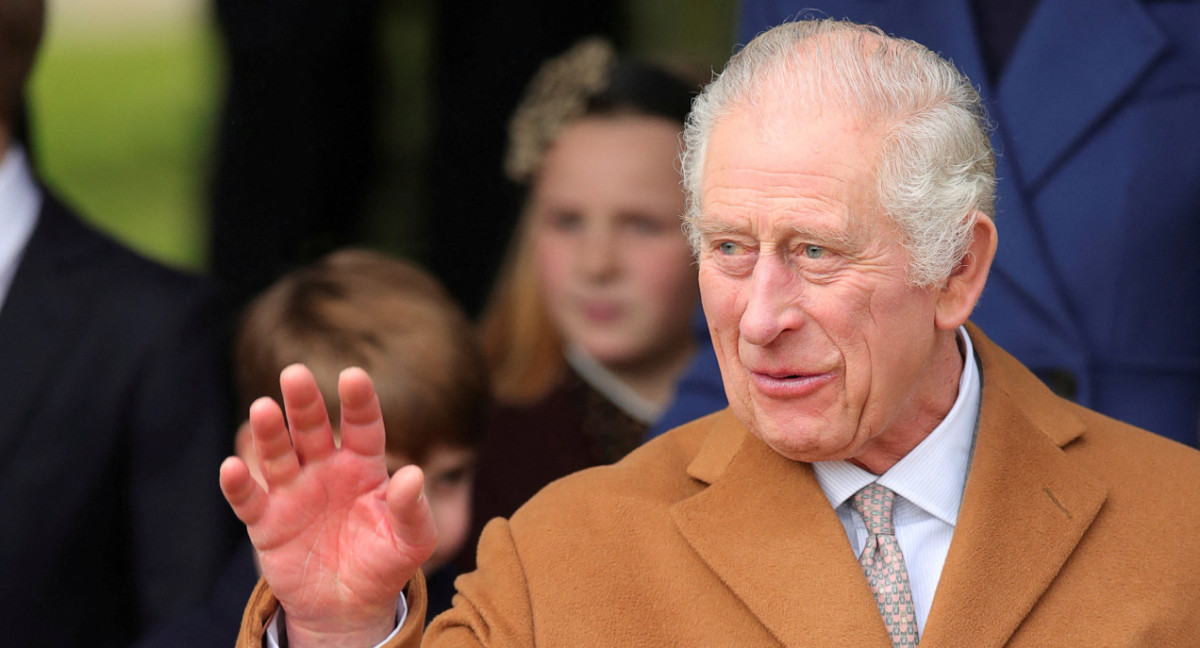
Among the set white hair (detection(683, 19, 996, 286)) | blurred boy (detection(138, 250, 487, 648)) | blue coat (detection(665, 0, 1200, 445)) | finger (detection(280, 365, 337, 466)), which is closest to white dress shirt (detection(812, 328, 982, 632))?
white hair (detection(683, 19, 996, 286))

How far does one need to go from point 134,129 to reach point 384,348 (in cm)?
119

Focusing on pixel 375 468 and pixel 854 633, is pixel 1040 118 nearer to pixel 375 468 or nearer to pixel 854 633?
pixel 854 633

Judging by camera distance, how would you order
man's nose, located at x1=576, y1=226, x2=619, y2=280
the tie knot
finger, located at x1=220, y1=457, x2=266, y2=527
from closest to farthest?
finger, located at x1=220, y1=457, x2=266, y2=527
the tie knot
man's nose, located at x1=576, y1=226, x2=619, y2=280

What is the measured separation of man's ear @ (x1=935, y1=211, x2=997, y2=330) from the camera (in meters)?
2.45

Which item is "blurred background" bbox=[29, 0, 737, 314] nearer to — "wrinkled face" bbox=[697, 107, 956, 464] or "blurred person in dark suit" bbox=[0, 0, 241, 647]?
"blurred person in dark suit" bbox=[0, 0, 241, 647]

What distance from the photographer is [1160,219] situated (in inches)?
129

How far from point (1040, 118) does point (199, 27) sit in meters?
2.28

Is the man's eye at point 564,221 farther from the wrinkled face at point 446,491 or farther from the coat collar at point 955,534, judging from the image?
the coat collar at point 955,534

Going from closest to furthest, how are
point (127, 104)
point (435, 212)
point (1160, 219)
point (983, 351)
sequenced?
point (983, 351) < point (1160, 219) < point (127, 104) < point (435, 212)

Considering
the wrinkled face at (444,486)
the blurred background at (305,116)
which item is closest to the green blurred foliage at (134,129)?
the blurred background at (305,116)

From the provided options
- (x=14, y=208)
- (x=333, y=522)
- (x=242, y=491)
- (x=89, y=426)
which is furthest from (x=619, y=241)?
(x=242, y=491)

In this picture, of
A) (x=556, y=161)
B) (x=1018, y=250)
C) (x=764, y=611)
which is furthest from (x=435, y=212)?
(x=764, y=611)

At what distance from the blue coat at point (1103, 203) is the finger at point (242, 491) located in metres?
1.92

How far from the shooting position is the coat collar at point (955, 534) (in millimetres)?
2287
